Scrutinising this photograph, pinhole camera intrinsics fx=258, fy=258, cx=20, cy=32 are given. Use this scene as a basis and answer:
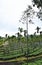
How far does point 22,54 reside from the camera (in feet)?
155

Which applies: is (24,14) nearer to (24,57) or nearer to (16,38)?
(24,57)

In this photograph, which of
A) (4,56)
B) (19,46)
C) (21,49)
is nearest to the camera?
(4,56)

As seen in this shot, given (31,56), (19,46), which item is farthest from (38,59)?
(19,46)

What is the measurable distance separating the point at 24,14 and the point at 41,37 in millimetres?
26509

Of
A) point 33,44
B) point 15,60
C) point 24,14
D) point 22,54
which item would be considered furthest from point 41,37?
point 24,14

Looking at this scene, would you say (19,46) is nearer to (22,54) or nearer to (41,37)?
(41,37)

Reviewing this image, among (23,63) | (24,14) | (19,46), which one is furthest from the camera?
Answer: (19,46)

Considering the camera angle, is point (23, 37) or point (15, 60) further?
point (23, 37)

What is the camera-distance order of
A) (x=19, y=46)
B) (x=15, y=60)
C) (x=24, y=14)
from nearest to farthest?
(x=24, y=14), (x=15, y=60), (x=19, y=46)

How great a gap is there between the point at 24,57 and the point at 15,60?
2.54 meters

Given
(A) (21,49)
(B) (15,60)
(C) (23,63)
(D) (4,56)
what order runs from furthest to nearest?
(A) (21,49), (D) (4,56), (B) (15,60), (C) (23,63)

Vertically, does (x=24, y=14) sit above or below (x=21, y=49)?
above

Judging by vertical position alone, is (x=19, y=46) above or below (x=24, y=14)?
below

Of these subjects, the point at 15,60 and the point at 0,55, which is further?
the point at 0,55
